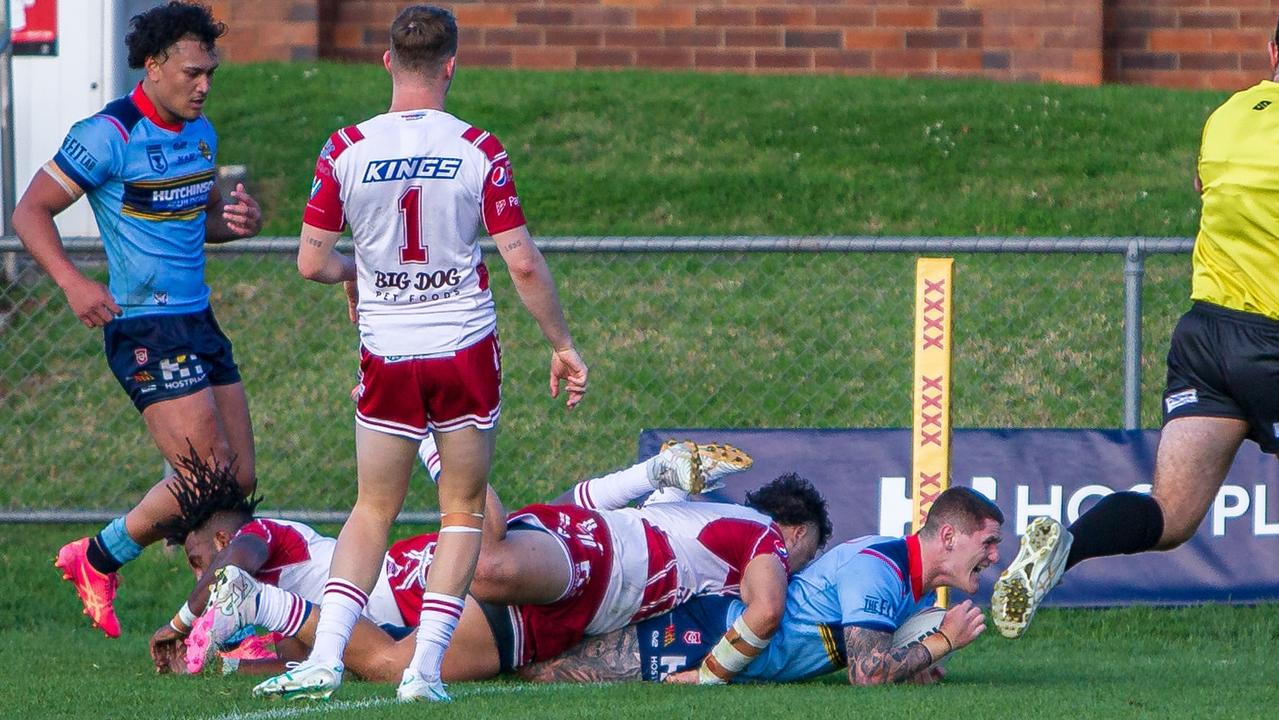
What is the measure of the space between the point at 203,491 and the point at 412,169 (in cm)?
197

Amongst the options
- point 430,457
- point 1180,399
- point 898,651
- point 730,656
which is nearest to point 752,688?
point 730,656

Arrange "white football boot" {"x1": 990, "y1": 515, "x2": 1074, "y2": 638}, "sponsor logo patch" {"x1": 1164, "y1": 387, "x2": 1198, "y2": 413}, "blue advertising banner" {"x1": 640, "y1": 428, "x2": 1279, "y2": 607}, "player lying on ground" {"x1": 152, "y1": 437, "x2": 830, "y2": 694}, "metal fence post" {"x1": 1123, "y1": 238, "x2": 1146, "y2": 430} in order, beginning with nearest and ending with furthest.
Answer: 1. "white football boot" {"x1": 990, "y1": 515, "x2": 1074, "y2": 638}
2. "sponsor logo patch" {"x1": 1164, "y1": 387, "x2": 1198, "y2": 413}
3. "player lying on ground" {"x1": 152, "y1": 437, "x2": 830, "y2": 694}
4. "blue advertising banner" {"x1": 640, "y1": 428, "x2": 1279, "y2": 607}
5. "metal fence post" {"x1": 1123, "y1": 238, "x2": 1146, "y2": 430}

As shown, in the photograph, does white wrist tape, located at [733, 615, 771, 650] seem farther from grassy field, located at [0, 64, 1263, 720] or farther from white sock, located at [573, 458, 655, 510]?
white sock, located at [573, 458, 655, 510]

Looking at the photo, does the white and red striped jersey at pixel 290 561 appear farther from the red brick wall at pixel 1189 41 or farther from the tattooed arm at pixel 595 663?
the red brick wall at pixel 1189 41

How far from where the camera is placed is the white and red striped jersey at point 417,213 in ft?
16.3

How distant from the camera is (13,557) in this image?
882cm

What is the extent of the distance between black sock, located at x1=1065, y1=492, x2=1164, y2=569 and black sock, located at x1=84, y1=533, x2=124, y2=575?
3567 millimetres

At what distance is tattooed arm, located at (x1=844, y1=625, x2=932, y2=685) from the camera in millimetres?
5645

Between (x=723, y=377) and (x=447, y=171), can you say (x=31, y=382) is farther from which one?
(x=447, y=171)

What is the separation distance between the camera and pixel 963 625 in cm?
556

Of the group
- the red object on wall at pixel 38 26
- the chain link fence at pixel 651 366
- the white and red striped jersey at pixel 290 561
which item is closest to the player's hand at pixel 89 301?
the white and red striped jersey at pixel 290 561

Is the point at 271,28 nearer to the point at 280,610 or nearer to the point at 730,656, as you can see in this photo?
the point at 280,610

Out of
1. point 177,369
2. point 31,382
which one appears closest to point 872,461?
point 177,369

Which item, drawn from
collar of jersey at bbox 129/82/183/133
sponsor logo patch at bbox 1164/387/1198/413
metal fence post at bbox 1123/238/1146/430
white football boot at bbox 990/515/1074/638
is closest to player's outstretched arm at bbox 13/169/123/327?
collar of jersey at bbox 129/82/183/133
